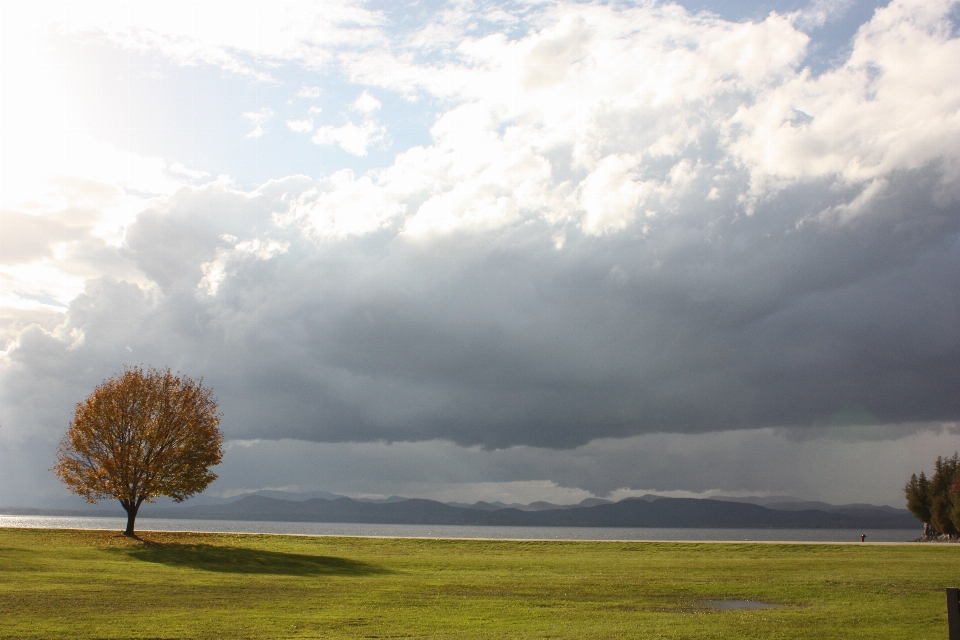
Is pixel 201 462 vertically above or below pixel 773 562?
above

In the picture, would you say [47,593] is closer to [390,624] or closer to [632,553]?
[390,624]

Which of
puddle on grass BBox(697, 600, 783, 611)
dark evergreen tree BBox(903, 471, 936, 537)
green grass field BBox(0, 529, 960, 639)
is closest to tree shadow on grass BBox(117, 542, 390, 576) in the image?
green grass field BBox(0, 529, 960, 639)

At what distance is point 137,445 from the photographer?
5897 centimetres

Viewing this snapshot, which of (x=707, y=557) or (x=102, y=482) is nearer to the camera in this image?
(x=707, y=557)

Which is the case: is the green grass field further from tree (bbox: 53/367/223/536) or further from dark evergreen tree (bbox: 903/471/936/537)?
dark evergreen tree (bbox: 903/471/936/537)

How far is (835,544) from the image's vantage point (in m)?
53.1

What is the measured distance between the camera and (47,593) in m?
25.5

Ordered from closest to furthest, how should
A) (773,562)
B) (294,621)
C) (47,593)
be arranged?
(294,621) → (47,593) → (773,562)

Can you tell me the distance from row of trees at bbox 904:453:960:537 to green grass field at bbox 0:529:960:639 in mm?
57371

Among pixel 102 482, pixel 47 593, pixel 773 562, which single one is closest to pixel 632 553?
pixel 773 562

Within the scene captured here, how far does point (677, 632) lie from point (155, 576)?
76.1ft

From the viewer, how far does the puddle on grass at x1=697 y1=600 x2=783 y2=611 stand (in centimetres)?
2477

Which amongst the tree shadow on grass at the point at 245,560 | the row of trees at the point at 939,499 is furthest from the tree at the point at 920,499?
the tree shadow on grass at the point at 245,560

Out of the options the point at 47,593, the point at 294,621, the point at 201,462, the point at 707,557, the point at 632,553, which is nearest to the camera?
the point at 294,621
